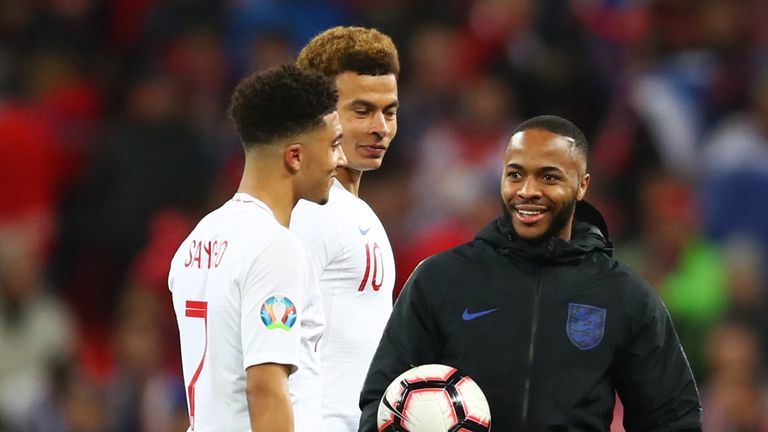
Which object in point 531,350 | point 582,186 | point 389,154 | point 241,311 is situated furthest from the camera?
point 389,154

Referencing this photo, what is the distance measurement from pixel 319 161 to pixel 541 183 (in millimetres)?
720

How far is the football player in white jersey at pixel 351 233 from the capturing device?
5.03 meters

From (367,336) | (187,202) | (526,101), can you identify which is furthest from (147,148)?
(367,336)

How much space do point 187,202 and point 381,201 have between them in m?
1.38

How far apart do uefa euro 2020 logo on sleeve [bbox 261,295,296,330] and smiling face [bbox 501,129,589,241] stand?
2.87 feet

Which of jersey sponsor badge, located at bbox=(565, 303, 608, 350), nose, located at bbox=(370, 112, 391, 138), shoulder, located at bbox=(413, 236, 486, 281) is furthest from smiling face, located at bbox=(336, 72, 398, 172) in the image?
jersey sponsor badge, located at bbox=(565, 303, 608, 350)

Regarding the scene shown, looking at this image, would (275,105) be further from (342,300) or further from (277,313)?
(342,300)

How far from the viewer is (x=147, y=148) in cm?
1008

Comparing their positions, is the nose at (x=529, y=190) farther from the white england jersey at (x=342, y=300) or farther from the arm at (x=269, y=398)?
the arm at (x=269, y=398)

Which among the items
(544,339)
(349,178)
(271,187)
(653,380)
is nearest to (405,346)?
(544,339)

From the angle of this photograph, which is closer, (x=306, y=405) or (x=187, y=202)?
(x=306, y=405)

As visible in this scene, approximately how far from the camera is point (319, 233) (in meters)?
5.03

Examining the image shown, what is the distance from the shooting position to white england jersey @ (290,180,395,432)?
502 cm

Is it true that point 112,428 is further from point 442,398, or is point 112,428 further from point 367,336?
point 442,398
